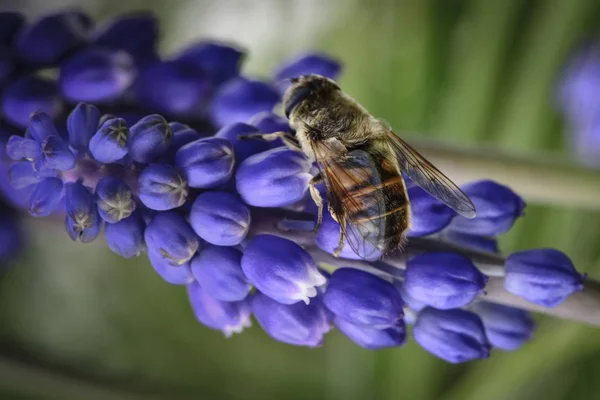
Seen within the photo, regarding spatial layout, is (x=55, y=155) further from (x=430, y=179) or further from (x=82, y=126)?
(x=430, y=179)

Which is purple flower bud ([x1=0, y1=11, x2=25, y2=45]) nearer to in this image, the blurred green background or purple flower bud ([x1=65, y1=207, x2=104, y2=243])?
the blurred green background

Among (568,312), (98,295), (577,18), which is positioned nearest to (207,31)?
(98,295)

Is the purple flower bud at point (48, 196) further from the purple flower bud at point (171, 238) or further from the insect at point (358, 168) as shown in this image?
the insect at point (358, 168)

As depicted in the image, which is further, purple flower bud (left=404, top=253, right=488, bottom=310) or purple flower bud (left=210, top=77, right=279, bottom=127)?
purple flower bud (left=210, top=77, right=279, bottom=127)

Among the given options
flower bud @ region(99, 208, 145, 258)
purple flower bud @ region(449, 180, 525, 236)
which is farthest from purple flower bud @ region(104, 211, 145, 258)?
purple flower bud @ region(449, 180, 525, 236)

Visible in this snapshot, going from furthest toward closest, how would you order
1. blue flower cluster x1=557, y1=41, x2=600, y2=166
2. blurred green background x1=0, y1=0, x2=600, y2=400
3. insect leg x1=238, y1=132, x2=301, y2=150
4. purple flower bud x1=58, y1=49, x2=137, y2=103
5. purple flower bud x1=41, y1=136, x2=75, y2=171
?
blue flower cluster x1=557, y1=41, x2=600, y2=166, blurred green background x1=0, y1=0, x2=600, y2=400, purple flower bud x1=58, y1=49, x2=137, y2=103, insect leg x1=238, y1=132, x2=301, y2=150, purple flower bud x1=41, y1=136, x2=75, y2=171

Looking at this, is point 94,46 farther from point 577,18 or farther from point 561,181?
point 577,18

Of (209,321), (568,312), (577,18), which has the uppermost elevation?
(577,18)
